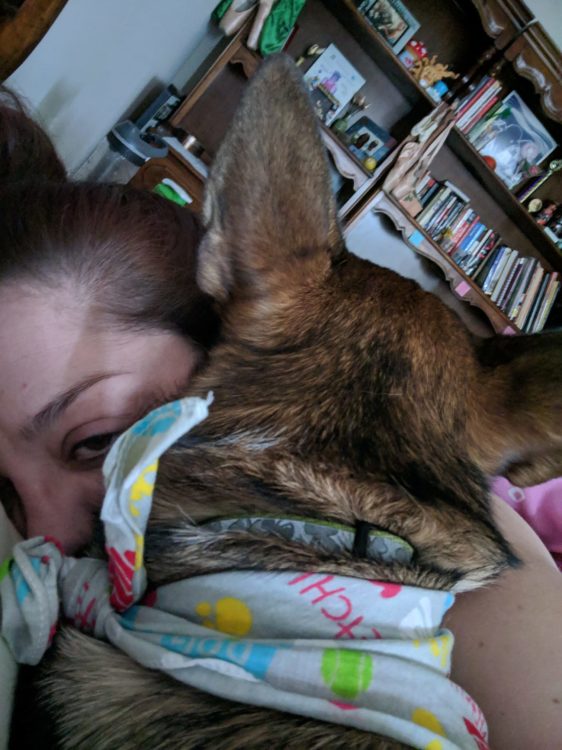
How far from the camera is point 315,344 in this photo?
79 centimetres

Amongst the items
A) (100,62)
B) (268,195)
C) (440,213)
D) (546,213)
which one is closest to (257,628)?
(268,195)

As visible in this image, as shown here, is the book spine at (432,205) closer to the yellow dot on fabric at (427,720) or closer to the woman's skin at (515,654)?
the woman's skin at (515,654)

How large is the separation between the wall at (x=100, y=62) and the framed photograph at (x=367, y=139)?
1.15 m

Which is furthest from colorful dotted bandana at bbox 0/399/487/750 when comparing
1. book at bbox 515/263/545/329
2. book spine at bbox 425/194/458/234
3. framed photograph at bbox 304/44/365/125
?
book at bbox 515/263/545/329

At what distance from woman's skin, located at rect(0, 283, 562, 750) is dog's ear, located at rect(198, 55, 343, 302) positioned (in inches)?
9.2

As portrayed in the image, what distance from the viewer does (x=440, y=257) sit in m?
4.18

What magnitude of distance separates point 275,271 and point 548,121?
13.6 feet

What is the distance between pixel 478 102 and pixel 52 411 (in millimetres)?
3978

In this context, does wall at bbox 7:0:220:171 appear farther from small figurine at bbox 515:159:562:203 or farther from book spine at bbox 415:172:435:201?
small figurine at bbox 515:159:562:203

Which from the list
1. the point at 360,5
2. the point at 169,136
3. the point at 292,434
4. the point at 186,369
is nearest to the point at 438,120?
the point at 360,5

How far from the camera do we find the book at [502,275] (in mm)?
4469

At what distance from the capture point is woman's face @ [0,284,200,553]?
2.99 ft

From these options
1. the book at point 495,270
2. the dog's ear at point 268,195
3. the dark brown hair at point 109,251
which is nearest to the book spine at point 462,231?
the book at point 495,270

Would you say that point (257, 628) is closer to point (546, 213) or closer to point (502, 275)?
point (502, 275)
